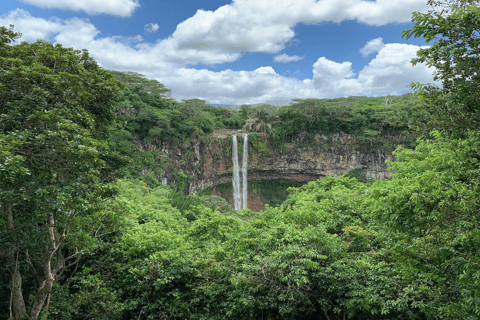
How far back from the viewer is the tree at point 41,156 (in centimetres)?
387

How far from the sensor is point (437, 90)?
365 centimetres

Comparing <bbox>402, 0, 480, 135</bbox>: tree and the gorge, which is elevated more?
<bbox>402, 0, 480, 135</bbox>: tree

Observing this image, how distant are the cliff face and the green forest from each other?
18.2 meters

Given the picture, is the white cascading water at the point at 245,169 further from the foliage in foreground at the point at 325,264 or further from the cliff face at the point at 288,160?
the foliage in foreground at the point at 325,264

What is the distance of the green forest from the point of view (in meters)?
3.54

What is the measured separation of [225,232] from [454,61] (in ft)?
19.7

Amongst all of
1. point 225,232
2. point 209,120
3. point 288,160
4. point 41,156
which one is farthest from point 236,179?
point 41,156

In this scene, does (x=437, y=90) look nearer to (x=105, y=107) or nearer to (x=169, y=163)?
(x=105, y=107)

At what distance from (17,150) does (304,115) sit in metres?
26.3

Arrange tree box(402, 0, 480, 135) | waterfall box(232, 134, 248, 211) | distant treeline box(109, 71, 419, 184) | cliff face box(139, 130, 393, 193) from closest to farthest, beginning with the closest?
1. tree box(402, 0, 480, 135)
2. distant treeline box(109, 71, 419, 184)
3. cliff face box(139, 130, 393, 193)
4. waterfall box(232, 134, 248, 211)

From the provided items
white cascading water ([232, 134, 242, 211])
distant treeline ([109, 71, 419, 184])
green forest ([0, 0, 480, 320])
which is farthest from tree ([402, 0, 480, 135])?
white cascading water ([232, 134, 242, 211])

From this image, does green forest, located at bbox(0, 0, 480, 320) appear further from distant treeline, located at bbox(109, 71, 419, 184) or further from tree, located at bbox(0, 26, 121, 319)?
distant treeline, located at bbox(109, 71, 419, 184)

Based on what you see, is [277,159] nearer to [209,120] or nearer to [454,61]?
[209,120]

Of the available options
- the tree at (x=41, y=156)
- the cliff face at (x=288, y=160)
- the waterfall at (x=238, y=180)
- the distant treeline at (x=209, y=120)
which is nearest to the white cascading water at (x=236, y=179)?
the waterfall at (x=238, y=180)
